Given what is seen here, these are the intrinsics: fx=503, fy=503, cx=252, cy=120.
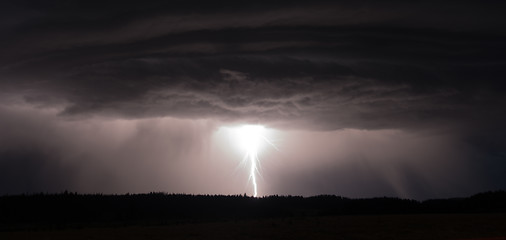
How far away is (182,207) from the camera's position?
140 meters

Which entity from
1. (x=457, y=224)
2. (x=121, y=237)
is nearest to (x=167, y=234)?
(x=121, y=237)

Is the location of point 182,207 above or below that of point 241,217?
above

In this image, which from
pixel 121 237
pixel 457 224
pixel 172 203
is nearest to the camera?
pixel 121 237

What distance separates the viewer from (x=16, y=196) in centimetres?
12312

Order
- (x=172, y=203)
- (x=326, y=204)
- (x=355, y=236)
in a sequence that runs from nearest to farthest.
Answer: (x=355, y=236)
(x=172, y=203)
(x=326, y=204)

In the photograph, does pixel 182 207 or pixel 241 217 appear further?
pixel 182 207

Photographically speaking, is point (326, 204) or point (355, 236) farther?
point (326, 204)

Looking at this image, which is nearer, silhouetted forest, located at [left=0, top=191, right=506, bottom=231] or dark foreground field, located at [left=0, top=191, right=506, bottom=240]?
dark foreground field, located at [left=0, top=191, right=506, bottom=240]

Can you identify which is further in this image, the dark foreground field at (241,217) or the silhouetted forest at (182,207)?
the silhouetted forest at (182,207)

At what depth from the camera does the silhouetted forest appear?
4006 inches

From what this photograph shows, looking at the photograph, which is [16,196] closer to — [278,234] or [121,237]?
[121,237]

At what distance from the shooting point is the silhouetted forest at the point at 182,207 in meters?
102

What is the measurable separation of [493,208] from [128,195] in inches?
3808

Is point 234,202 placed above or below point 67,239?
above
